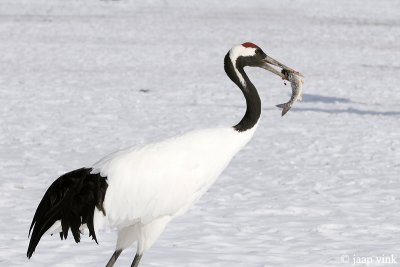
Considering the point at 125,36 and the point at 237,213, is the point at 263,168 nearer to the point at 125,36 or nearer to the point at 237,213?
the point at 237,213

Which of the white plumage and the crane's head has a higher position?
the crane's head

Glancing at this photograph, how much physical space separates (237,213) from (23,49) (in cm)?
1656

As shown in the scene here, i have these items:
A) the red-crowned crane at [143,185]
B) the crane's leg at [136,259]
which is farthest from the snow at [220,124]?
the red-crowned crane at [143,185]

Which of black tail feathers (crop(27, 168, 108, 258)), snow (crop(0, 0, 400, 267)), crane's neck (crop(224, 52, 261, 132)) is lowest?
snow (crop(0, 0, 400, 267))

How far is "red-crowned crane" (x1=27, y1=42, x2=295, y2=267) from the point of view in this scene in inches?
206

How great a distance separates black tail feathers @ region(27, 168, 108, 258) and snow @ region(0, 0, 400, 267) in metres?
1.14

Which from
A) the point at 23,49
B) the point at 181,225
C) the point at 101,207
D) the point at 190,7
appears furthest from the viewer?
the point at 190,7

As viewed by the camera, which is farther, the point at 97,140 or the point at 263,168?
the point at 97,140

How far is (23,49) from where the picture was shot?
936 inches

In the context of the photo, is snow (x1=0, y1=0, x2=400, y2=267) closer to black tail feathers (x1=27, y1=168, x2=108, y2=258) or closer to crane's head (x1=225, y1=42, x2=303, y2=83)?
black tail feathers (x1=27, y1=168, x2=108, y2=258)

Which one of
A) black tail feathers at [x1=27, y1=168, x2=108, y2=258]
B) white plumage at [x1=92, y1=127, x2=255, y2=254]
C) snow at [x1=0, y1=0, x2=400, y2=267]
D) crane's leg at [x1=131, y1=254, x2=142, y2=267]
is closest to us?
black tail feathers at [x1=27, y1=168, x2=108, y2=258]

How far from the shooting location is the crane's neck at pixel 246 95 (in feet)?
18.3

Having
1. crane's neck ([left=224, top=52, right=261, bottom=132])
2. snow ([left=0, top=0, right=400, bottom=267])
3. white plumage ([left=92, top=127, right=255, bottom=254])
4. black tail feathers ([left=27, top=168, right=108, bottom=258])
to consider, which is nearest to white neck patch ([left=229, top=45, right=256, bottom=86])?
crane's neck ([left=224, top=52, right=261, bottom=132])

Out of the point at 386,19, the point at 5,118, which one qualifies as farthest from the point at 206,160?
the point at 386,19
